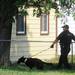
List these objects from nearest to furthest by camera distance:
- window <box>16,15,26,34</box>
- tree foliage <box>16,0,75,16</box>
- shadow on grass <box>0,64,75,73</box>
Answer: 1. tree foliage <box>16,0,75,16</box>
2. shadow on grass <box>0,64,75,73</box>
3. window <box>16,15,26,34</box>

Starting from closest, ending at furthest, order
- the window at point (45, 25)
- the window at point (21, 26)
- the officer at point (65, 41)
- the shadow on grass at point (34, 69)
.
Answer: the shadow on grass at point (34, 69)
the officer at point (65, 41)
the window at point (21, 26)
the window at point (45, 25)

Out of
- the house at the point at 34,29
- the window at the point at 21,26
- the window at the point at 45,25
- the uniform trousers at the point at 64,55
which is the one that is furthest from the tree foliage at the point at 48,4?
the window at the point at 45,25

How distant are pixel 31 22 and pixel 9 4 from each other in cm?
1058

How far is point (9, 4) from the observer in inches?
910

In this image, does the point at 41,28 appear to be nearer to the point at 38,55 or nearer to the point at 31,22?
the point at 31,22

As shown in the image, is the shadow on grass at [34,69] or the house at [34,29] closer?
the shadow on grass at [34,69]

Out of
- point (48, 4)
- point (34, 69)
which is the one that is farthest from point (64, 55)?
point (48, 4)

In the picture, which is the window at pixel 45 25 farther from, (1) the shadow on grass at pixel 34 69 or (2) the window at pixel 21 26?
(1) the shadow on grass at pixel 34 69

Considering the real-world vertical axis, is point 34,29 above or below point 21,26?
below

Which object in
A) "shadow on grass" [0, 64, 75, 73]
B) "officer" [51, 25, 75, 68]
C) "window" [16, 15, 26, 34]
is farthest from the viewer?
"window" [16, 15, 26, 34]

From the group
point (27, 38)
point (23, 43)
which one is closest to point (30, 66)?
point (23, 43)

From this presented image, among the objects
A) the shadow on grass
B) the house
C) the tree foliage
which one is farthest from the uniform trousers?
the house

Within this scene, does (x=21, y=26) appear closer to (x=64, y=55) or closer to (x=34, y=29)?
(x=34, y=29)

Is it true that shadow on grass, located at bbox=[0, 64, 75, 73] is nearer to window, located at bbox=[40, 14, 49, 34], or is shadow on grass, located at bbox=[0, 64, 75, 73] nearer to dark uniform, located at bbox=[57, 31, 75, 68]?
dark uniform, located at bbox=[57, 31, 75, 68]
